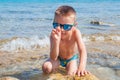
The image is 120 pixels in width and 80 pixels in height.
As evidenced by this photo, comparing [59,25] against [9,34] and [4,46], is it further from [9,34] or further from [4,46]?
[9,34]

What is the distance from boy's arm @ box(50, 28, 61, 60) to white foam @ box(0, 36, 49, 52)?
303 cm

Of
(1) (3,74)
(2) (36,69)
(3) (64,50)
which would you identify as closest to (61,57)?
(3) (64,50)

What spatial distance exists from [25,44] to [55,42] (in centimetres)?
391

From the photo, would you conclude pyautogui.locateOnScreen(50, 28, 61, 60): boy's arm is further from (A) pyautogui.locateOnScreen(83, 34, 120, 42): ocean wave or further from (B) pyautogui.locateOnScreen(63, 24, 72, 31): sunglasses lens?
(A) pyautogui.locateOnScreen(83, 34, 120, 42): ocean wave

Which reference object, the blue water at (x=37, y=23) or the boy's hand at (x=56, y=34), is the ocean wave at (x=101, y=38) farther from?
the boy's hand at (x=56, y=34)

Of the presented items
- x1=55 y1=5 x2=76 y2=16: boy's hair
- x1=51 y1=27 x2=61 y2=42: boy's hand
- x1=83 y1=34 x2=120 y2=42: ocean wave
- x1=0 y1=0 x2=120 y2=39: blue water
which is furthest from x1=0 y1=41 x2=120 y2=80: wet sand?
x1=0 y1=0 x2=120 y2=39: blue water

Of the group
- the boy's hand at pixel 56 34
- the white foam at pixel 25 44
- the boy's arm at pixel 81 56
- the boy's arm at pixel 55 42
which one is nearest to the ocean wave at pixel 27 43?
the white foam at pixel 25 44

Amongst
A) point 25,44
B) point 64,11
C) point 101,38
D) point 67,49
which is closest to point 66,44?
point 67,49

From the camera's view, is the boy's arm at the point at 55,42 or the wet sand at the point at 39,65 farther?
the wet sand at the point at 39,65

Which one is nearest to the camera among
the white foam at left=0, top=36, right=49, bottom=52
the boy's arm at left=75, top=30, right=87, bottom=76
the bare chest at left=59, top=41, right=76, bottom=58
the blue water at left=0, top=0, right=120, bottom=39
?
the boy's arm at left=75, top=30, right=87, bottom=76

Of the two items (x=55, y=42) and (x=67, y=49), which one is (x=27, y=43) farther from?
(x=55, y=42)

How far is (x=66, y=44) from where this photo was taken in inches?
177

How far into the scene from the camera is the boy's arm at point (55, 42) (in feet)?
13.0

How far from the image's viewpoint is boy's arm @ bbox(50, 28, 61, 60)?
13.0ft
